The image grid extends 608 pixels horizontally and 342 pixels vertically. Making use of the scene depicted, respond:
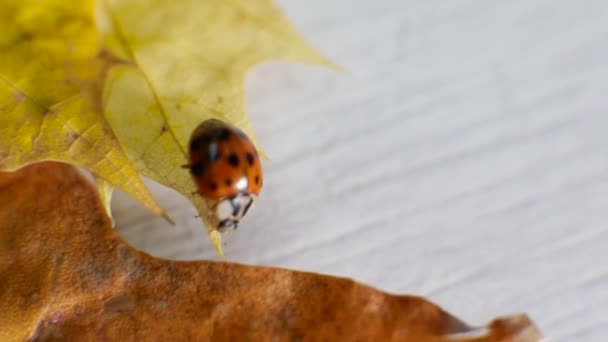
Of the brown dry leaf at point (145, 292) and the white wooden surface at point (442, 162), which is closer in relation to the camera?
the brown dry leaf at point (145, 292)

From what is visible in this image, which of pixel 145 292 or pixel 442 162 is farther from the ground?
pixel 442 162

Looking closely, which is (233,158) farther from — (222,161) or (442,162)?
(442,162)

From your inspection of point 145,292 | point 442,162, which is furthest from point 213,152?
point 442,162

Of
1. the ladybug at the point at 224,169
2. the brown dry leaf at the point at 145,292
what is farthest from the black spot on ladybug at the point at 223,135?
the brown dry leaf at the point at 145,292

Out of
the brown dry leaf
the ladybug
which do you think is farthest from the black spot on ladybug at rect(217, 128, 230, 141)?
the brown dry leaf

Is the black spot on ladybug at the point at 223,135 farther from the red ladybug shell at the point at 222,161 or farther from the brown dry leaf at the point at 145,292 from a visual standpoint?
the brown dry leaf at the point at 145,292

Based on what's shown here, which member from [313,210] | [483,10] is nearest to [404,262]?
[313,210]

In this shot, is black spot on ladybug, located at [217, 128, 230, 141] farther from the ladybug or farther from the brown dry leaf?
the brown dry leaf

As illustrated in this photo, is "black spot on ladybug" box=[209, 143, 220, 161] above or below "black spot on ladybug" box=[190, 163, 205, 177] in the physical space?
above
